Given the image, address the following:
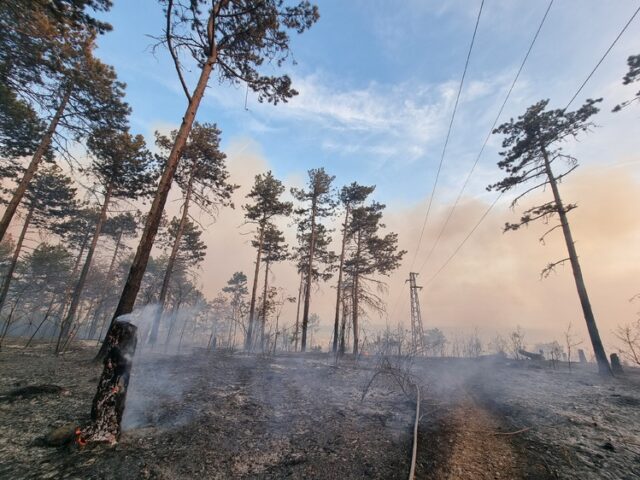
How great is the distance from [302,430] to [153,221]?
663 cm

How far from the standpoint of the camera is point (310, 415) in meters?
5.98

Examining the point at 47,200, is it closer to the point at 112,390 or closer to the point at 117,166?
the point at 117,166

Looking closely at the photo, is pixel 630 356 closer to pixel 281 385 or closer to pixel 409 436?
pixel 409 436

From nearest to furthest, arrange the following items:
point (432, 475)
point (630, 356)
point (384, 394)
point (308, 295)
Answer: point (432, 475) < point (384, 394) < point (630, 356) < point (308, 295)

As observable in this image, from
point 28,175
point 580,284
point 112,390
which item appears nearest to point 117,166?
point 28,175

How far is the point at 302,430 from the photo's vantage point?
17.0 feet

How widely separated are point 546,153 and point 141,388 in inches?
824

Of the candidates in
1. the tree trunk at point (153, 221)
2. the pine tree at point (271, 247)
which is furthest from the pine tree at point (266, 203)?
the tree trunk at point (153, 221)

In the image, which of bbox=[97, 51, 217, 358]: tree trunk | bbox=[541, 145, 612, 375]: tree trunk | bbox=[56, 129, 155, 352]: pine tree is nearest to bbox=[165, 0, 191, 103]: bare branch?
bbox=[97, 51, 217, 358]: tree trunk

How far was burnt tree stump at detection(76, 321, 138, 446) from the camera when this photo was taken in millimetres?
3754

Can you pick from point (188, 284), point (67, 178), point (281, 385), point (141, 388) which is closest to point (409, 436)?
point (281, 385)

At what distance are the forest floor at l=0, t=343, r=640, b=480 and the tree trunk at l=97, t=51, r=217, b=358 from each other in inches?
74.7

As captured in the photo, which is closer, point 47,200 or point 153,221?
point 153,221

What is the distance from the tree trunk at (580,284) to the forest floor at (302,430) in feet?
15.3
